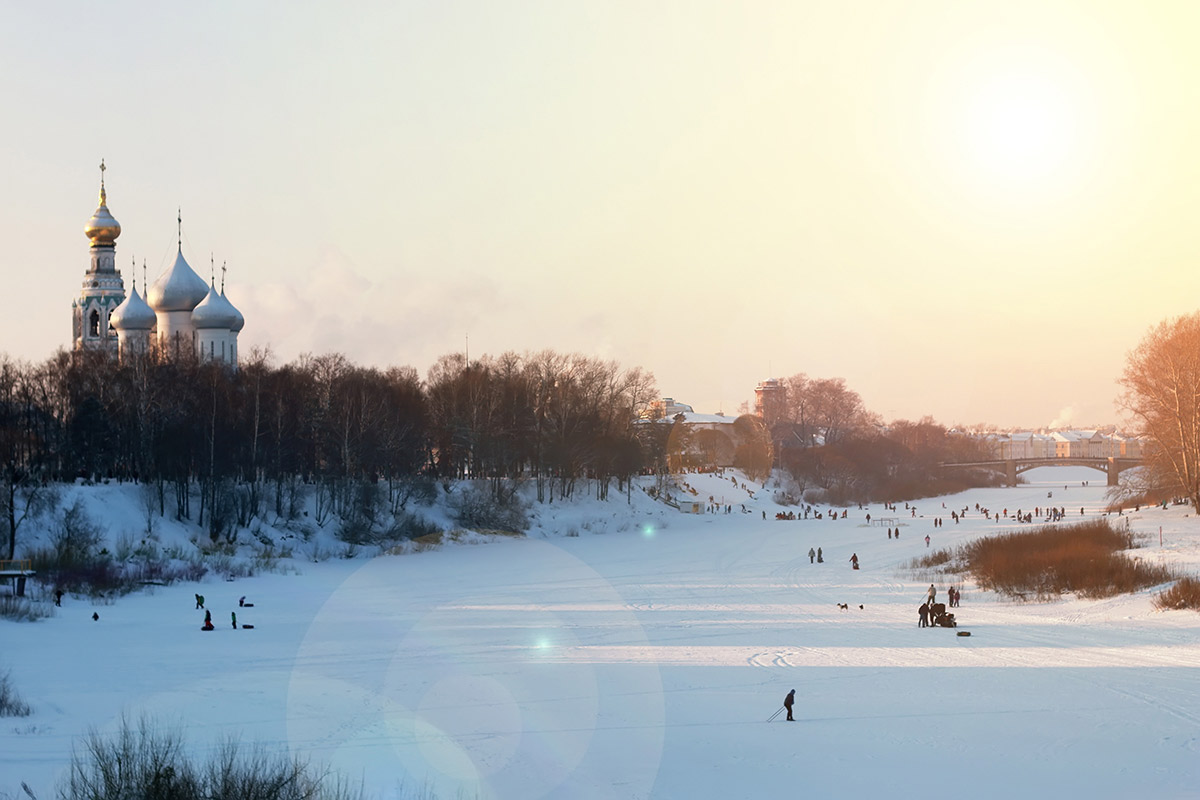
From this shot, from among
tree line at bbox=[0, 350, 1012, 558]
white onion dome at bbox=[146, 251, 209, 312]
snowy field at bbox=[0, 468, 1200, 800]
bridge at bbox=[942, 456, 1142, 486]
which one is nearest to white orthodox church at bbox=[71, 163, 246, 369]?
white onion dome at bbox=[146, 251, 209, 312]

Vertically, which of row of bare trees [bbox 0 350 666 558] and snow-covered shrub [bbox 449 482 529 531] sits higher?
row of bare trees [bbox 0 350 666 558]

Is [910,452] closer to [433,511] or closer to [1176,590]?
[433,511]

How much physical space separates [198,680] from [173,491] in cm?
2970

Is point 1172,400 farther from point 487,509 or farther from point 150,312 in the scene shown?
point 150,312

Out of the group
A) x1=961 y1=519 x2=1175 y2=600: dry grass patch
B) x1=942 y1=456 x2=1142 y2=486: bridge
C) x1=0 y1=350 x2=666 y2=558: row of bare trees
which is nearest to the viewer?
x1=961 y1=519 x2=1175 y2=600: dry grass patch

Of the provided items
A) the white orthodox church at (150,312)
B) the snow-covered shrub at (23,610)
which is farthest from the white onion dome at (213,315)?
the snow-covered shrub at (23,610)

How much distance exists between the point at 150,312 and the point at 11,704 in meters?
56.9

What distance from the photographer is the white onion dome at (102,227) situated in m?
75.5

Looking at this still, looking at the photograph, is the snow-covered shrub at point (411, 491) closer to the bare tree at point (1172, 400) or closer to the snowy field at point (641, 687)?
the snowy field at point (641, 687)

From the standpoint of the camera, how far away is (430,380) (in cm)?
7256

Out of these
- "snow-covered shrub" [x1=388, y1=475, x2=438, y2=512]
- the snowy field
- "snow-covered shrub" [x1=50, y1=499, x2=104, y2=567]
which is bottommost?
the snowy field

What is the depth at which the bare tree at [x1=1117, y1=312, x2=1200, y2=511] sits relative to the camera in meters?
48.3

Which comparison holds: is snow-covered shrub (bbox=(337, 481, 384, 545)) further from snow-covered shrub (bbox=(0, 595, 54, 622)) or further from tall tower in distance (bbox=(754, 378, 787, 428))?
tall tower in distance (bbox=(754, 378, 787, 428))

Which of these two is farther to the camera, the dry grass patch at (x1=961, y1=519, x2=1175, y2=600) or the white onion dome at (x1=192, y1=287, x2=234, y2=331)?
the white onion dome at (x1=192, y1=287, x2=234, y2=331)
